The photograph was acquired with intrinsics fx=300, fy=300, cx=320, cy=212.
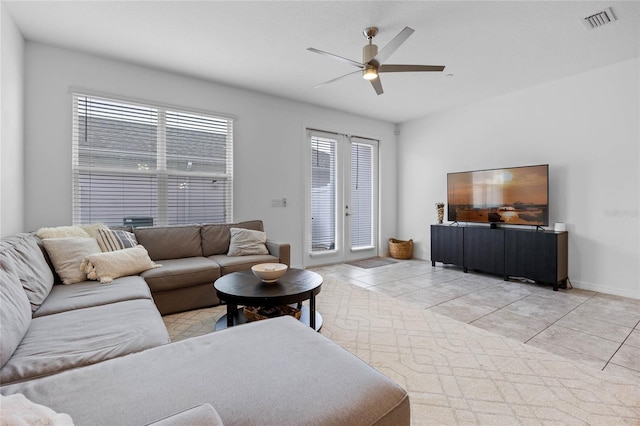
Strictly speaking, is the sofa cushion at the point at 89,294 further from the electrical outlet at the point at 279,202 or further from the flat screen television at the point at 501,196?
the flat screen television at the point at 501,196

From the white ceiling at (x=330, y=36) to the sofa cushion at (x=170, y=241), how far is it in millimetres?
1909

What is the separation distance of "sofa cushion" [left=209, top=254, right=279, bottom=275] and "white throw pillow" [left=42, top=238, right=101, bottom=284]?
3.68 feet

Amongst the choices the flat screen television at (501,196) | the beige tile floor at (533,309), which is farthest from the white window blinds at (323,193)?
the flat screen television at (501,196)

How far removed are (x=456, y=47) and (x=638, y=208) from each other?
273 centimetres

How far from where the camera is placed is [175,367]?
1.04 m

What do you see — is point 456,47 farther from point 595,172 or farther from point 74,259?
point 74,259

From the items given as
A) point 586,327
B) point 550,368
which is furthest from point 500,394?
point 586,327

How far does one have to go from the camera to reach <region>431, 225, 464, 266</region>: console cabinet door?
4629mm

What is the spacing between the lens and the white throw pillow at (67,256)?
2.33 metres

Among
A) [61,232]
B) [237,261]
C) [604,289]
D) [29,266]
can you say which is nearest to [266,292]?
[237,261]

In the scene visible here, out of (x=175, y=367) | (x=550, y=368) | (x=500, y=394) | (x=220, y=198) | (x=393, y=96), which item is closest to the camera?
(x=175, y=367)

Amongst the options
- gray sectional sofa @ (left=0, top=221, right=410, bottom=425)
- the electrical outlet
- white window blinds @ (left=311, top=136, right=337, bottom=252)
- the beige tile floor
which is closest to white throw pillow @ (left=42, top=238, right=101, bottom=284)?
gray sectional sofa @ (left=0, top=221, right=410, bottom=425)

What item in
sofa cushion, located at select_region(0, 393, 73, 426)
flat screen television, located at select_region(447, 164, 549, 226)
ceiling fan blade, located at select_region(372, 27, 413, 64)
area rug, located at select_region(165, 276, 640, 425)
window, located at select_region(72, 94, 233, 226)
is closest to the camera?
sofa cushion, located at select_region(0, 393, 73, 426)

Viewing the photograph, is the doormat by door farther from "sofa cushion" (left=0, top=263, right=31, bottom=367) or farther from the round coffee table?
"sofa cushion" (left=0, top=263, right=31, bottom=367)
